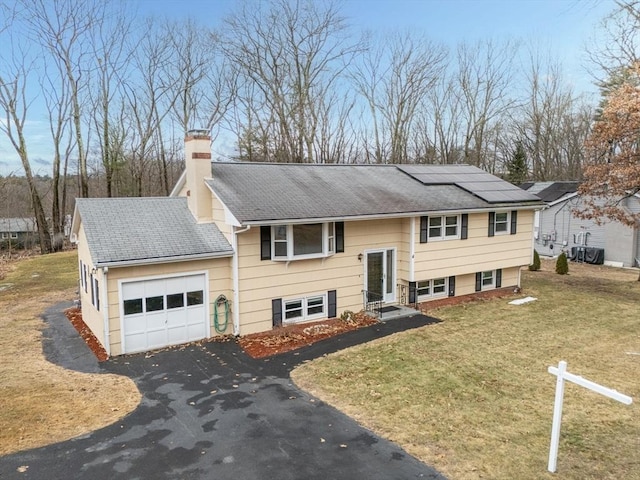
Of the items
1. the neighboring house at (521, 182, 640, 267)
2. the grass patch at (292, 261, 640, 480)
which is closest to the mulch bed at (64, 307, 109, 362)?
the grass patch at (292, 261, 640, 480)

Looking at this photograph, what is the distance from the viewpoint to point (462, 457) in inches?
260

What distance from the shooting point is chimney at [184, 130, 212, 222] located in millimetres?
13211

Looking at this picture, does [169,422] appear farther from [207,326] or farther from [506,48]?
[506,48]

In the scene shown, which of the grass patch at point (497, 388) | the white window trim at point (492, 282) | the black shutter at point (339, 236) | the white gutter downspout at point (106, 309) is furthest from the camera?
the white window trim at point (492, 282)

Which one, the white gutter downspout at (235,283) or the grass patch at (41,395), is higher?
the white gutter downspout at (235,283)

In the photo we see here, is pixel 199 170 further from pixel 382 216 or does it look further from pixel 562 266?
pixel 562 266

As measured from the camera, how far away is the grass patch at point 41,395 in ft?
24.5

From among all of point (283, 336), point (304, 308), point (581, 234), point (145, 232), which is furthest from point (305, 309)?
point (581, 234)

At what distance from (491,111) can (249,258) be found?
31.9 metres

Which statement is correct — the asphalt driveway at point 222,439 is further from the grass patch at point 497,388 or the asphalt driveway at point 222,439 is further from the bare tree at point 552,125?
the bare tree at point 552,125

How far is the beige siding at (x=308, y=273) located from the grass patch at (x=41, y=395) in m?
4.00

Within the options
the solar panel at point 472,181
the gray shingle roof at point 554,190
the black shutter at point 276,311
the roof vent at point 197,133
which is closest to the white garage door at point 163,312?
the black shutter at point 276,311

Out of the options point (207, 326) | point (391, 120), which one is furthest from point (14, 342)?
point (391, 120)

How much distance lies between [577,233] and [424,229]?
1732 cm
